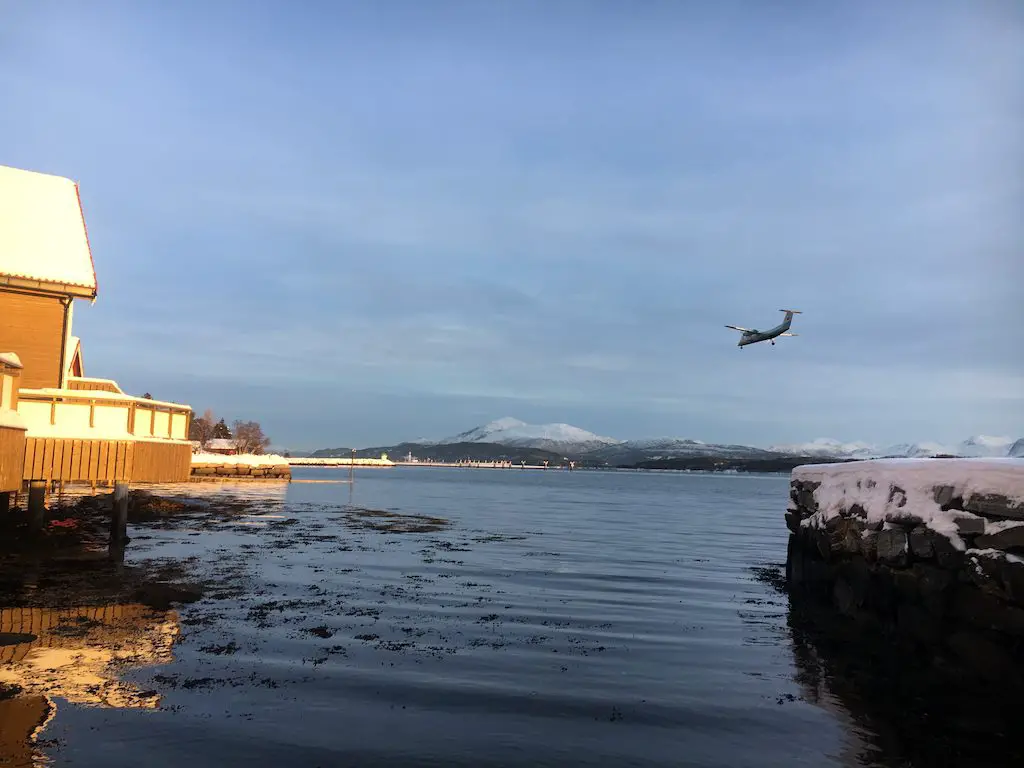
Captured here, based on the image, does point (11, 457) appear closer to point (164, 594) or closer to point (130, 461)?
point (130, 461)

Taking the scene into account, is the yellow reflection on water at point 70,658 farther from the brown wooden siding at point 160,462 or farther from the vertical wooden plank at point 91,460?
the brown wooden siding at point 160,462

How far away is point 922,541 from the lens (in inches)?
530

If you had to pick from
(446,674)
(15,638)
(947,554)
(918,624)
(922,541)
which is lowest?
(446,674)

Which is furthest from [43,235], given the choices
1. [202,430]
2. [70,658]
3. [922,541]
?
[202,430]

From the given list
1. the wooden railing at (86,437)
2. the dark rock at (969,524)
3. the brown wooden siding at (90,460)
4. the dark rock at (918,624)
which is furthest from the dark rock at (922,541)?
the brown wooden siding at (90,460)

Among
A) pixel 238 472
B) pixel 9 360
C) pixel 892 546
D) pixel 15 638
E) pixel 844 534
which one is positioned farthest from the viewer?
pixel 238 472

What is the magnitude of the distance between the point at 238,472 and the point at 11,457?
7424 cm

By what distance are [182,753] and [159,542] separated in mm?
20548

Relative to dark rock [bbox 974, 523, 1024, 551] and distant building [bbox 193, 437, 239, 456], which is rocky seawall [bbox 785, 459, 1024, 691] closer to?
dark rock [bbox 974, 523, 1024, 551]

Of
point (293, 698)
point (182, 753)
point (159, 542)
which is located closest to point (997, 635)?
point (293, 698)

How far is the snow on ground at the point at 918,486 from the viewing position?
12039 millimetres

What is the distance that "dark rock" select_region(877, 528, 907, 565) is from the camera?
14117 millimetres

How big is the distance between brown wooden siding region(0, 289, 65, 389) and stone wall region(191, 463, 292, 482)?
5580cm

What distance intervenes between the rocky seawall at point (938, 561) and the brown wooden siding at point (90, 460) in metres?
18.3
